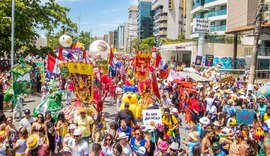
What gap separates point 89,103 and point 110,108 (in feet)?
18.2

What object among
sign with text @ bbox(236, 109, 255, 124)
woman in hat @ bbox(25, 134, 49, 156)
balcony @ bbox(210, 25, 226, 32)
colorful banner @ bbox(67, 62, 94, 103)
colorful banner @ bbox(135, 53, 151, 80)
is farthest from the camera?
balcony @ bbox(210, 25, 226, 32)

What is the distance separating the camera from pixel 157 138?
8828 mm

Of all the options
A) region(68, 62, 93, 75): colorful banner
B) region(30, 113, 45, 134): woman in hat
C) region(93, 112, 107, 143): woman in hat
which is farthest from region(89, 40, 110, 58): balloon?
region(30, 113, 45, 134): woman in hat

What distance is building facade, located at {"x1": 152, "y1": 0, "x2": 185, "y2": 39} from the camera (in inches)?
3801

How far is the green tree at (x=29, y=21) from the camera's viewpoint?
21.6 metres

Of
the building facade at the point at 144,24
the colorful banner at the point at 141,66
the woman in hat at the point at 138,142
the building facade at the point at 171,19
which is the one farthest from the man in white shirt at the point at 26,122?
the building facade at the point at 144,24

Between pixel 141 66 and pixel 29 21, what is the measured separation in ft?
28.0

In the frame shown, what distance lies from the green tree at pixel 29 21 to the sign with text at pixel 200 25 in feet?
64.7

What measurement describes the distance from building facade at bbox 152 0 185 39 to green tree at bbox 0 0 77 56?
235 feet

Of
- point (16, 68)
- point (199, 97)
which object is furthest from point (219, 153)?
point (16, 68)

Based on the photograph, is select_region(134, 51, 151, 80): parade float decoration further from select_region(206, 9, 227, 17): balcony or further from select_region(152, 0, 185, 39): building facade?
select_region(152, 0, 185, 39): building facade

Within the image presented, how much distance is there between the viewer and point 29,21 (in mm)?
22766

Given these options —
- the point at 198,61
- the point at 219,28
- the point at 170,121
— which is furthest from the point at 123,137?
the point at 219,28

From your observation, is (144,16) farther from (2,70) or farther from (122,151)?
(122,151)
